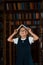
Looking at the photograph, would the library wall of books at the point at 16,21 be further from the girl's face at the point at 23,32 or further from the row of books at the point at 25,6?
the girl's face at the point at 23,32

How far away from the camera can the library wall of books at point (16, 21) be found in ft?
13.6

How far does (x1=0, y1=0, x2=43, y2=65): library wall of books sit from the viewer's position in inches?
→ 164

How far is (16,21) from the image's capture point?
4172 millimetres

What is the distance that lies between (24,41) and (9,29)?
1.30 m

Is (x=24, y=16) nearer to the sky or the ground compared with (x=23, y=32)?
nearer to the sky

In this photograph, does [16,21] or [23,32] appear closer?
[23,32]

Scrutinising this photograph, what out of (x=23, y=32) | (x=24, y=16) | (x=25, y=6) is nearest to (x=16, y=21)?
(x=24, y=16)

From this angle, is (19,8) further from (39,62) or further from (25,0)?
(39,62)

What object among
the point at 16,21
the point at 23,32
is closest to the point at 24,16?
the point at 16,21

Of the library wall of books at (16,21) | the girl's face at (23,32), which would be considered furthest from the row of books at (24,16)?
the girl's face at (23,32)

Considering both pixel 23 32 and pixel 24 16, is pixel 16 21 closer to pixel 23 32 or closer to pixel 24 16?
pixel 24 16

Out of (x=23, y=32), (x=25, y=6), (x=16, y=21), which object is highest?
(x=25, y=6)

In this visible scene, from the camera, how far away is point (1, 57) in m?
4.22

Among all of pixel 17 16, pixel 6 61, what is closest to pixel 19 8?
pixel 17 16
